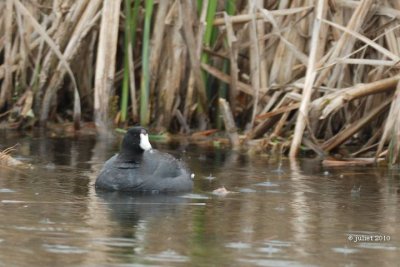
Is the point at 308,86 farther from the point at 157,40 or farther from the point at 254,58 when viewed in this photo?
the point at 157,40

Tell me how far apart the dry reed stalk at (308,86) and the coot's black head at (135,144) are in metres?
1.97

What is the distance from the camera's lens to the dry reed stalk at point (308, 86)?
10172mm

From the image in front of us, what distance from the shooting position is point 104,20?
448 inches

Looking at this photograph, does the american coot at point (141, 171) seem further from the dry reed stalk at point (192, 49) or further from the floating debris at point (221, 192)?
the dry reed stalk at point (192, 49)

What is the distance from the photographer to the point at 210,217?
7.23m

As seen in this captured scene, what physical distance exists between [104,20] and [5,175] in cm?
298

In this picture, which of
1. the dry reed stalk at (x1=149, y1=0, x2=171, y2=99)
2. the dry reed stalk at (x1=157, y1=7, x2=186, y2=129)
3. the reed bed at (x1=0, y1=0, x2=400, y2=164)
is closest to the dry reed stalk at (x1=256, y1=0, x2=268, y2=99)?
the reed bed at (x1=0, y1=0, x2=400, y2=164)

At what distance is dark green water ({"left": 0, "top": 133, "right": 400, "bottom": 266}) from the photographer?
591 cm

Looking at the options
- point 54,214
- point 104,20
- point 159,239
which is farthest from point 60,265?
point 104,20

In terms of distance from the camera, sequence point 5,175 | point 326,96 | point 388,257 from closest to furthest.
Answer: point 388,257, point 5,175, point 326,96

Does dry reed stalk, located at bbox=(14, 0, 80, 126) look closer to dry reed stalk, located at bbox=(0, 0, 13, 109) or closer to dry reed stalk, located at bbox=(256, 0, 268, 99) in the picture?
dry reed stalk, located at bbox=(0, 0, 13, 109)

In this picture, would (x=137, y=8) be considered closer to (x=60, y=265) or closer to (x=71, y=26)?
(x=71, y=26)

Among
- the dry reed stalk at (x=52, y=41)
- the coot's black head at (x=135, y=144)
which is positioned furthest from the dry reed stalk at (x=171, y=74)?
the coot's black head at (x=135, y=144)

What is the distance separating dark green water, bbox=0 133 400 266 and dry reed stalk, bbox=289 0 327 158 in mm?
198
